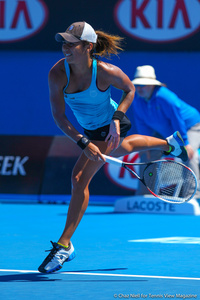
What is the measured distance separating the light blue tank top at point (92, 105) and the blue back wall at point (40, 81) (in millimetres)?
8064

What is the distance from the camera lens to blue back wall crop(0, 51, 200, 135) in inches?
570

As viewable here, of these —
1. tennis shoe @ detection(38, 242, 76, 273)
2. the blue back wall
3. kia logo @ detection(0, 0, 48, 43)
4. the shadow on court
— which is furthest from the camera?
the blue back wall

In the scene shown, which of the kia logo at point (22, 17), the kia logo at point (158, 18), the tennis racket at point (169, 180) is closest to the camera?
the tennis racket at point (169, 180)

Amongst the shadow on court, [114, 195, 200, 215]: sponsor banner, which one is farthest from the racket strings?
[114, 195, 200, 215]: sponsor banner

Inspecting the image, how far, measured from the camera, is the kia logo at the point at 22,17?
14.2 meters

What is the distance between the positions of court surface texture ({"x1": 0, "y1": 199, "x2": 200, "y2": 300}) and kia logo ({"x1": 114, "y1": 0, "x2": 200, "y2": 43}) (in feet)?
15.3

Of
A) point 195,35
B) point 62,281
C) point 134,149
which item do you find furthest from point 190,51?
point 62,281

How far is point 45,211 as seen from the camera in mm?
10891

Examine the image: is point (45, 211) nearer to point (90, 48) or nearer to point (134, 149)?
point (134, 149)

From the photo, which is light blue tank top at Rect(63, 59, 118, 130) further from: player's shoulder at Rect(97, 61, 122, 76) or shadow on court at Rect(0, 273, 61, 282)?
shadow on court at Rect(0, 273, 61, 282)

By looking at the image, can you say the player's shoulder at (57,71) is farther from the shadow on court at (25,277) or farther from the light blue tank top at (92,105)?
the shadow on court at (25,277)

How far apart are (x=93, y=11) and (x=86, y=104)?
813 centimetres

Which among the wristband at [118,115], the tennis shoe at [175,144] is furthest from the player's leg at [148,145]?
the wristband at [118,115]

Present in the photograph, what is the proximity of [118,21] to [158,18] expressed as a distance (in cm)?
73
